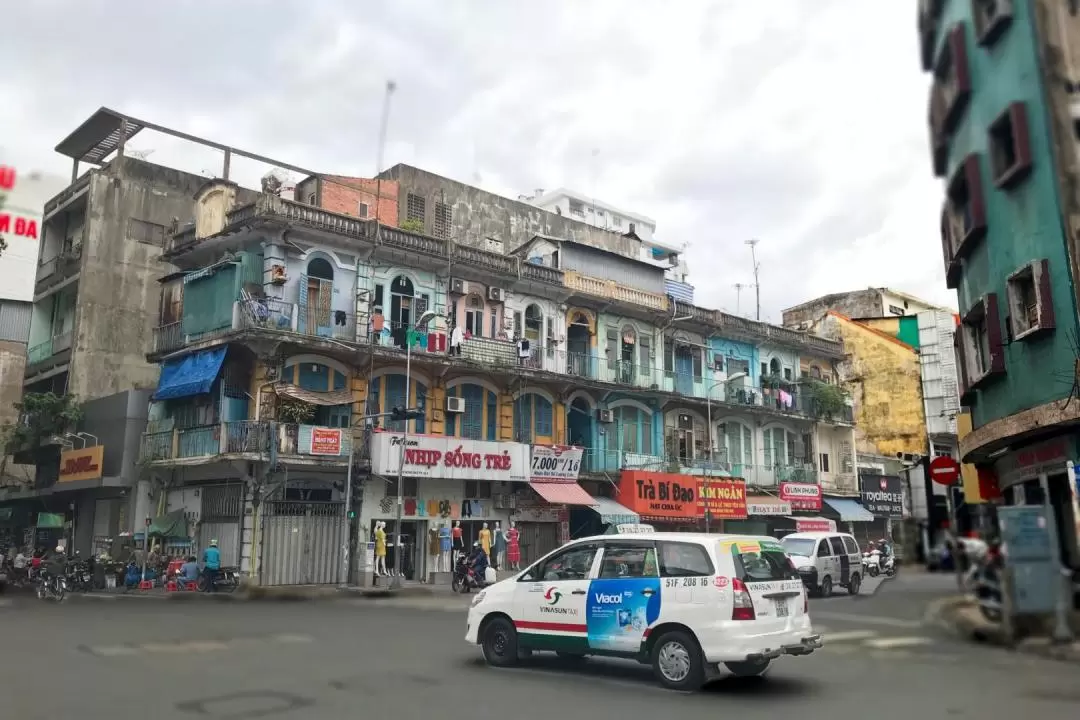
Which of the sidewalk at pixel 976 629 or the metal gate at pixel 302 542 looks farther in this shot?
the metal gate at pixel 302 542

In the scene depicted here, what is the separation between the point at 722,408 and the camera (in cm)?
3859

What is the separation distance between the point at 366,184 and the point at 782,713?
30.5 meters

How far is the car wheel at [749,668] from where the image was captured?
9.25 m

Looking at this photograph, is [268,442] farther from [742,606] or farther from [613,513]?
[742,606]

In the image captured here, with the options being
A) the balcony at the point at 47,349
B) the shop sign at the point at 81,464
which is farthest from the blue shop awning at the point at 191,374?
the balcony at the point at 47,349

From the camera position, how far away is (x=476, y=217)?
40094 mm

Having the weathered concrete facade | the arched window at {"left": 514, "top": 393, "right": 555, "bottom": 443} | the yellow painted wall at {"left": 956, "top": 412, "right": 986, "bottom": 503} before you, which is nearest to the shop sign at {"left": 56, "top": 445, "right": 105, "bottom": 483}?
the arched window at {"left": 514, "top": 393, "right": 555, "bottom": 443}

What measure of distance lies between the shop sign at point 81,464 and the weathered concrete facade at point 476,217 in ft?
48.0

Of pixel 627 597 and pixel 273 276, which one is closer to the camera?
pixel 627 597

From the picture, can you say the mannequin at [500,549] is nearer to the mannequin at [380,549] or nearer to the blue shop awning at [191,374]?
the mannequin at [380,549]

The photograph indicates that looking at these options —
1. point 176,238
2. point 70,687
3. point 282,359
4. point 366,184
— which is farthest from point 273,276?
point 70,687

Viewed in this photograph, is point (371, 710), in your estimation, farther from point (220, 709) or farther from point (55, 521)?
point (55, 521)

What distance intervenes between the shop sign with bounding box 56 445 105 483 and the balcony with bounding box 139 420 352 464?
422 cm

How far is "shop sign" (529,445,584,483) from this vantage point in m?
30.5
